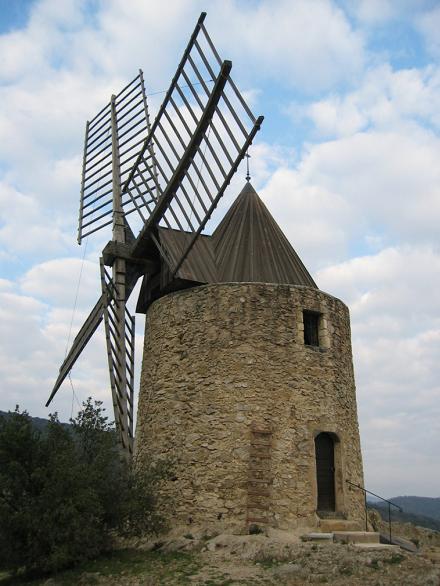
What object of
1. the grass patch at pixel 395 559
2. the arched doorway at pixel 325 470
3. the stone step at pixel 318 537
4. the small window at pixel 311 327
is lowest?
the grass patch at pixel 395 559

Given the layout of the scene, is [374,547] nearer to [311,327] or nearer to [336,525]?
[336,525]

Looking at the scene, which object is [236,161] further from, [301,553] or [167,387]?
[301,553]

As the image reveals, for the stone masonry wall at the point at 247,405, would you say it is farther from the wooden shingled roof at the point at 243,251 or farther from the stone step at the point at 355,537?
the wooden shingled roof at the point at 243,251

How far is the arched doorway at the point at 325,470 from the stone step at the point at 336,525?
40cm

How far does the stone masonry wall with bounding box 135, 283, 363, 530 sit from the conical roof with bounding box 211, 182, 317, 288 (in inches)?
33.9

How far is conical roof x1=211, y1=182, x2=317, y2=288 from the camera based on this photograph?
12.7 meters

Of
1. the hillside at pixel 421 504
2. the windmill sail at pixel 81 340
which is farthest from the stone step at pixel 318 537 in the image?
the hillside at pixel 421 504

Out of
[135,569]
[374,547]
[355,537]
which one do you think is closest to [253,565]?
[135,569]

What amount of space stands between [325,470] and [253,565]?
9.70ft

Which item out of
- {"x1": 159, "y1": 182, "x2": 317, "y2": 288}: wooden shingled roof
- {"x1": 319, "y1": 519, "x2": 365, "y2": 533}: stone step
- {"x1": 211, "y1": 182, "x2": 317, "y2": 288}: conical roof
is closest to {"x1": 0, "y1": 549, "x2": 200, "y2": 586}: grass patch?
{"x1": 319, "y1": 519, "x2": 365, "y2": 533}: stone step

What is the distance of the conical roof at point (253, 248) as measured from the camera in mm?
12719

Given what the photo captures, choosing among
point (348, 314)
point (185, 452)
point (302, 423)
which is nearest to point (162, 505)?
point (185, 452)

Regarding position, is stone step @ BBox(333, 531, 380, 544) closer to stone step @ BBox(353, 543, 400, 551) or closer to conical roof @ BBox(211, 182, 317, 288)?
stone step @ BBox(353, 543, 400, 551)

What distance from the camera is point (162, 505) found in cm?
1105
